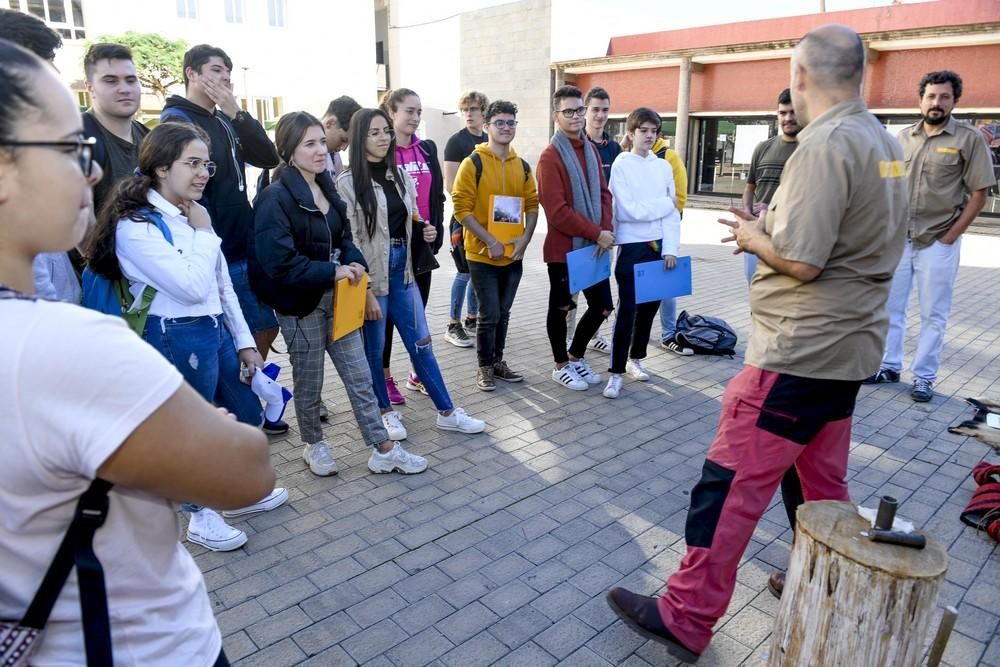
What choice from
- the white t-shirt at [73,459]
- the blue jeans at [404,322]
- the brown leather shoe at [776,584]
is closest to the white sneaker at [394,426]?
the blue jeans at [404,322]

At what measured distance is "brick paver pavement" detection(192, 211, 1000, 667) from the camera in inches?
104

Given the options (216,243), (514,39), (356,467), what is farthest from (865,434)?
(514,39)

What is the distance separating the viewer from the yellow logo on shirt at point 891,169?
7.54 ft

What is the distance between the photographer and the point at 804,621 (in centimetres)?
213

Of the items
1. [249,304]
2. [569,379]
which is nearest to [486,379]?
[569,379]

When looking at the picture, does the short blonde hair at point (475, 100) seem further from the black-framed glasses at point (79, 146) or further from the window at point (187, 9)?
the window at point (187, 9)

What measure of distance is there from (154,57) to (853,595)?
117 ft

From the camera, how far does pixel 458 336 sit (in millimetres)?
6578

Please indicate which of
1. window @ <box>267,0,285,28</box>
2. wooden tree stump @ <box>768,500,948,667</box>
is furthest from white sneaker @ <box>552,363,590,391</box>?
window @ <box>267,0,285,28</box>

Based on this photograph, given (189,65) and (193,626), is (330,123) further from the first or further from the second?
(193,626)

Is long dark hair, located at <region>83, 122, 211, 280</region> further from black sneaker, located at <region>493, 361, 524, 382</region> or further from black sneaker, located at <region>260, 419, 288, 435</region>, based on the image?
black sneaker, located at <region>493, 361, 524, 382</region>

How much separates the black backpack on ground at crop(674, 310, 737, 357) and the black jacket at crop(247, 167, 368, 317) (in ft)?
12.4

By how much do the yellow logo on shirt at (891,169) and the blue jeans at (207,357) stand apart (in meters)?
2.66

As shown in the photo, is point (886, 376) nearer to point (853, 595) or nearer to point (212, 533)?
point (853, 595)
